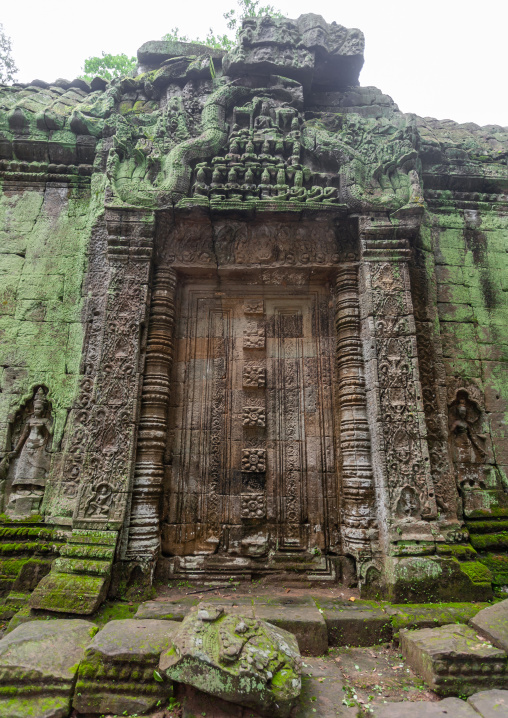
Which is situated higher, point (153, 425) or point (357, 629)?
point (153, 425)

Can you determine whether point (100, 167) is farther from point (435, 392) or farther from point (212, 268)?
point (435, 392)

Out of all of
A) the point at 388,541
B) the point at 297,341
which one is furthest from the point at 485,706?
the point at 297,341

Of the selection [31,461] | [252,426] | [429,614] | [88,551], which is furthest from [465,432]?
[31,461]

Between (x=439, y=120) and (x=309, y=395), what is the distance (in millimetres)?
5293

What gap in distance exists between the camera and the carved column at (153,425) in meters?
4.26

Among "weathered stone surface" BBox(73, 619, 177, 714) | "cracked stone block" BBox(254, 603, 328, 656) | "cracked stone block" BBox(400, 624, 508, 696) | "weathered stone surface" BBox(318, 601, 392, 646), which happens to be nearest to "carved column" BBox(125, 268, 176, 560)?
"weathered stone surface" BBox(73, 619, 177, 714)

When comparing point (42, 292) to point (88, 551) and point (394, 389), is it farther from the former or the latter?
point (394, 389)

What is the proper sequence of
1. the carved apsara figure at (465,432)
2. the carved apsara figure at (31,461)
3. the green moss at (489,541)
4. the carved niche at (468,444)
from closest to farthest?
the green moss at (489,541)
the carved apsara figure at (31,461)
the carved niche at (468,444)
the carved apsara figure at (465,432)

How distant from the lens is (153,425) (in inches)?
181

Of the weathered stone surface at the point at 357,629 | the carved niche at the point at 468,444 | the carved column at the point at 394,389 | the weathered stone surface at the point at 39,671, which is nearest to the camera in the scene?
the weathered stone surface at the point at 39,671

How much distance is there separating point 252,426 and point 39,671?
2909 millimetres

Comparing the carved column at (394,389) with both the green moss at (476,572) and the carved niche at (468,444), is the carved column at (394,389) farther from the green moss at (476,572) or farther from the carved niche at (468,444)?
the carved niche at (468,444)

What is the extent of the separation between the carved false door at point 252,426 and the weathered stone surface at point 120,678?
5.32 feet

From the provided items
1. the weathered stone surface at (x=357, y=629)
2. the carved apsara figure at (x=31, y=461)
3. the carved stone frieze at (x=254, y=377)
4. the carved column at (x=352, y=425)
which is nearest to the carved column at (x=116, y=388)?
the carved apsara figure at (x=31, y=461)
